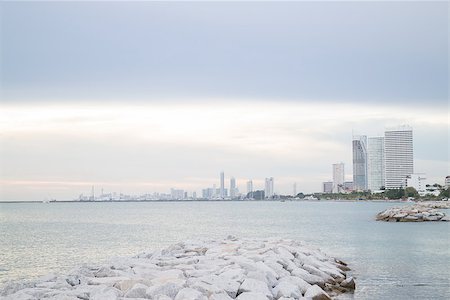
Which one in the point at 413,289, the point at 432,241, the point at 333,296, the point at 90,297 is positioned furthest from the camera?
the point at 432,241

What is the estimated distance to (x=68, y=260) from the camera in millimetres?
20500

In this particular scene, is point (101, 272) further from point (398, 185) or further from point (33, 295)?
point (398, 185)

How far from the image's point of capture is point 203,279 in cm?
1034

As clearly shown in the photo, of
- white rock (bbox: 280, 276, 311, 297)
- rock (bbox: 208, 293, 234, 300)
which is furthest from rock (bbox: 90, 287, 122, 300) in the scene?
white rock (bbox: 280, 276, 311, 297)

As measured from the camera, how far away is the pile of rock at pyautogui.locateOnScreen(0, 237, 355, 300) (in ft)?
30.7

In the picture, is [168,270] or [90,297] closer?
[90,297]

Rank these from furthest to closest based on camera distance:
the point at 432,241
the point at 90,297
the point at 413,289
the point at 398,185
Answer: the point at 398,185
the point at 432,241
the point at 413,289
the point at 90,297

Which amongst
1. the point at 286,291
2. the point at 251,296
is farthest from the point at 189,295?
the point at 286,291

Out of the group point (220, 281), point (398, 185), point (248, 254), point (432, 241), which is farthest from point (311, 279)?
point (398, 185)

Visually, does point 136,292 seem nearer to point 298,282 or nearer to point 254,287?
point 254,287

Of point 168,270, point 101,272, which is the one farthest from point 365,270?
point 101,272

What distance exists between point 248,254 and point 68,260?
8.82 metres

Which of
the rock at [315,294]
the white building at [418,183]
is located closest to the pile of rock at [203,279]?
the rock at [315,294]

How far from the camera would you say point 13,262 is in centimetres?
2009
